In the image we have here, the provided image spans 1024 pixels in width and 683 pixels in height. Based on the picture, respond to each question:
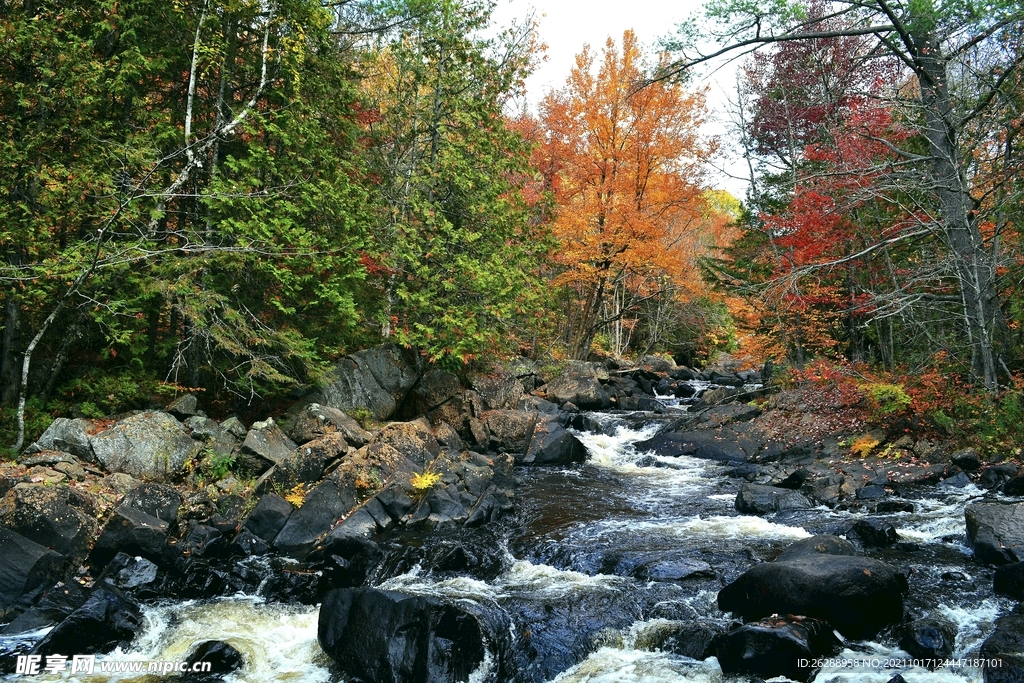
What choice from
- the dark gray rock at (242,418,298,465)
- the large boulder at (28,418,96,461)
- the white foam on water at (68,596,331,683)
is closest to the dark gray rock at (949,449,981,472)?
the white foam on water at (68,596,331,683)

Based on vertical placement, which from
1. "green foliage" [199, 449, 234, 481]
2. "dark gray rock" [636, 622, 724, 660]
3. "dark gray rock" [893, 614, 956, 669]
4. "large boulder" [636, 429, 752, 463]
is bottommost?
"dark gray rock" [636, 622, 724, 660]

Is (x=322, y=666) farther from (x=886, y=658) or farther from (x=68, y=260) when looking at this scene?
(x=68, y=260)

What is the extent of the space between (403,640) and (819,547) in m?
4.87

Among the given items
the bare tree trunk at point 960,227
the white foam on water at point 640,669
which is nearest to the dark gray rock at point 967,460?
the bare tree trunk at point 960,227

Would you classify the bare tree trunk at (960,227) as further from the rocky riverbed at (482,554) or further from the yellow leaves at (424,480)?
the yellow leaves at (424,480)

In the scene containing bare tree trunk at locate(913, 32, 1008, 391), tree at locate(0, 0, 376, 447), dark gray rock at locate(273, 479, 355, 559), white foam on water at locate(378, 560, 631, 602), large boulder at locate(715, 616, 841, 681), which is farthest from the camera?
bare tree trunk at locate(913, 32, 1008, 391)

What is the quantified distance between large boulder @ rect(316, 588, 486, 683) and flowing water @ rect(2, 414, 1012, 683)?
229 millimetres

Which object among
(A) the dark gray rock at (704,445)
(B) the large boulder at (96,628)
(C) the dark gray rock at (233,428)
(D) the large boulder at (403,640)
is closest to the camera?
(D) the large boulder at (403,640)

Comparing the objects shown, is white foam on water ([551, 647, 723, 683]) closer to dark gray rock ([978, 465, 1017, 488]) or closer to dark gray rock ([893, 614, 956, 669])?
dark gray rock ([893, 614, 956, 669])

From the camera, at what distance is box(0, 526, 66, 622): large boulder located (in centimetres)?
671

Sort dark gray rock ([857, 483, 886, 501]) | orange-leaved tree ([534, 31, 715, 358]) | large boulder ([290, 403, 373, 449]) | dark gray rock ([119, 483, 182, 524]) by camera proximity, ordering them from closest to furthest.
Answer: dark gray rock ([119, 483, 182, 524]), dark gray rock ([857, 483, 886, 501]), large boulder ([290, 403, 373, 449]), orange-leaved tree ([534, 31, 715, 358])

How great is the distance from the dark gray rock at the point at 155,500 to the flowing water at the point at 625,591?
1.76m

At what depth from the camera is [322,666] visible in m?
6.04

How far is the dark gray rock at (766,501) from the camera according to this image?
10.0 metres
